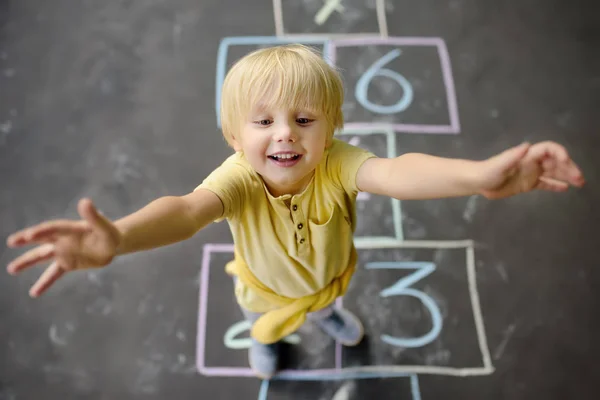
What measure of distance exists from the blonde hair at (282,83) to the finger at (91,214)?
0.80ft

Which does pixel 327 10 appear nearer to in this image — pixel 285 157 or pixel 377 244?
pixel 377 244

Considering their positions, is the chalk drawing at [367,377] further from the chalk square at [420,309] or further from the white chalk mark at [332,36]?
the white chalk mark at [332,36]

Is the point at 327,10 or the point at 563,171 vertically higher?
the point at 327,10

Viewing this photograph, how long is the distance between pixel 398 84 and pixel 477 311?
0.69 metres

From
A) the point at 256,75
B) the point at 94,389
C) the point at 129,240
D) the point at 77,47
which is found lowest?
the point at 94,389

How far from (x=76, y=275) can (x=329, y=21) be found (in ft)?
3.44

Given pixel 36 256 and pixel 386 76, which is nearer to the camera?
pixel 36 256

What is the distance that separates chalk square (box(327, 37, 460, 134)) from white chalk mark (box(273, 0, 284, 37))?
166 millimetres

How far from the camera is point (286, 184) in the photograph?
712 mm

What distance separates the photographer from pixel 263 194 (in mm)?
730

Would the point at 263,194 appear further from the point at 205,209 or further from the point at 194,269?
the point at 194,269

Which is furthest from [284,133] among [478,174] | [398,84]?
[398,84]

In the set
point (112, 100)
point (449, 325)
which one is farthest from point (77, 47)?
point (449, 325)

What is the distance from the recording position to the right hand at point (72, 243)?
52cm
